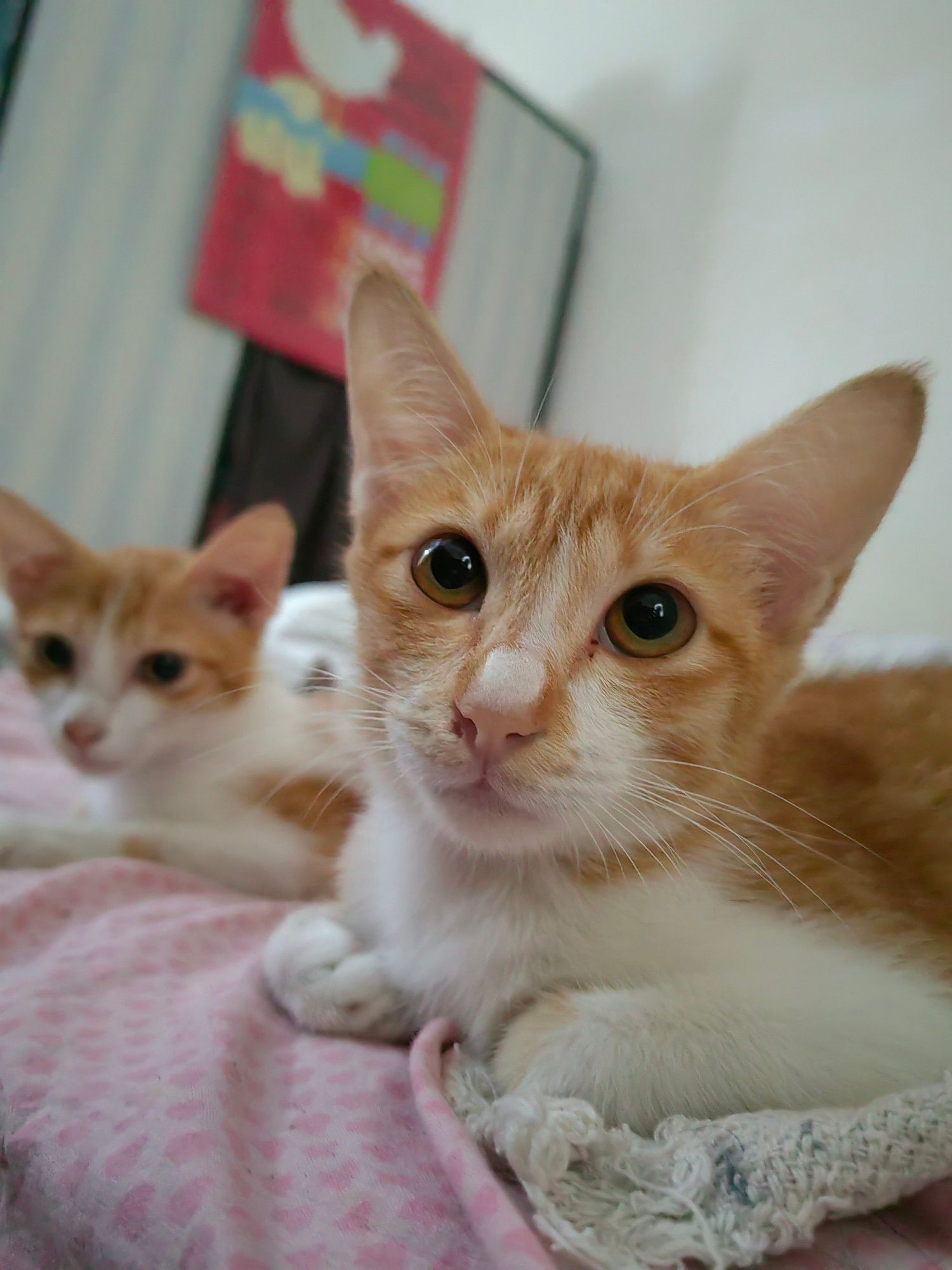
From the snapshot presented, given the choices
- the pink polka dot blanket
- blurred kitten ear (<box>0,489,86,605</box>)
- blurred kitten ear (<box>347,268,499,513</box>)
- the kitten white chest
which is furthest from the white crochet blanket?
blurred kitten ear (<box>0,489,86,605</box>)

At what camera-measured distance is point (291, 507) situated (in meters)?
3.11

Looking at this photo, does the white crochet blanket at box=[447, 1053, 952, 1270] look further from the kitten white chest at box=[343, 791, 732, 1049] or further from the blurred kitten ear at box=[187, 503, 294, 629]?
the blurred kitten ear at box=[187, 503, 294, 629]

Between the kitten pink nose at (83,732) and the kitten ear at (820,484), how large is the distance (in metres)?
0.95

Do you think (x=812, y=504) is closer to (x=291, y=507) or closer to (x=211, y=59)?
(x=291, y=507)

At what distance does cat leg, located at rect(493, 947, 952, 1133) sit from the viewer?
60 cm

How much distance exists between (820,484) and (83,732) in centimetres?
105

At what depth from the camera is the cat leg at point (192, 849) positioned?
1.07 metres

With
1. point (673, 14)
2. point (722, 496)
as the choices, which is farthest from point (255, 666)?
point (673, 14)

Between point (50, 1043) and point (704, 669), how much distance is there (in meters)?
0.65

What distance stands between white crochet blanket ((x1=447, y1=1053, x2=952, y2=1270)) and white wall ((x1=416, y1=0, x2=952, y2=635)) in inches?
35.9

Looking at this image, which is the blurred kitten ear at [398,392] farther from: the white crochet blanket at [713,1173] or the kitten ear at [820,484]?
the white crochet blanket at [713,1173]

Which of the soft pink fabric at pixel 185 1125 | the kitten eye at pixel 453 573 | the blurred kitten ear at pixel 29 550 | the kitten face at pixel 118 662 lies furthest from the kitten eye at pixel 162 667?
the kitten eye at pixel 453 573

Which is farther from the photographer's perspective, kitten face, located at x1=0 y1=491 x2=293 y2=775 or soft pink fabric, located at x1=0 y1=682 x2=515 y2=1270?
kitten face, located at x1=0 y1=491 x2=293 y2=775

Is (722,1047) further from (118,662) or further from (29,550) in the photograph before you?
(29,550)
